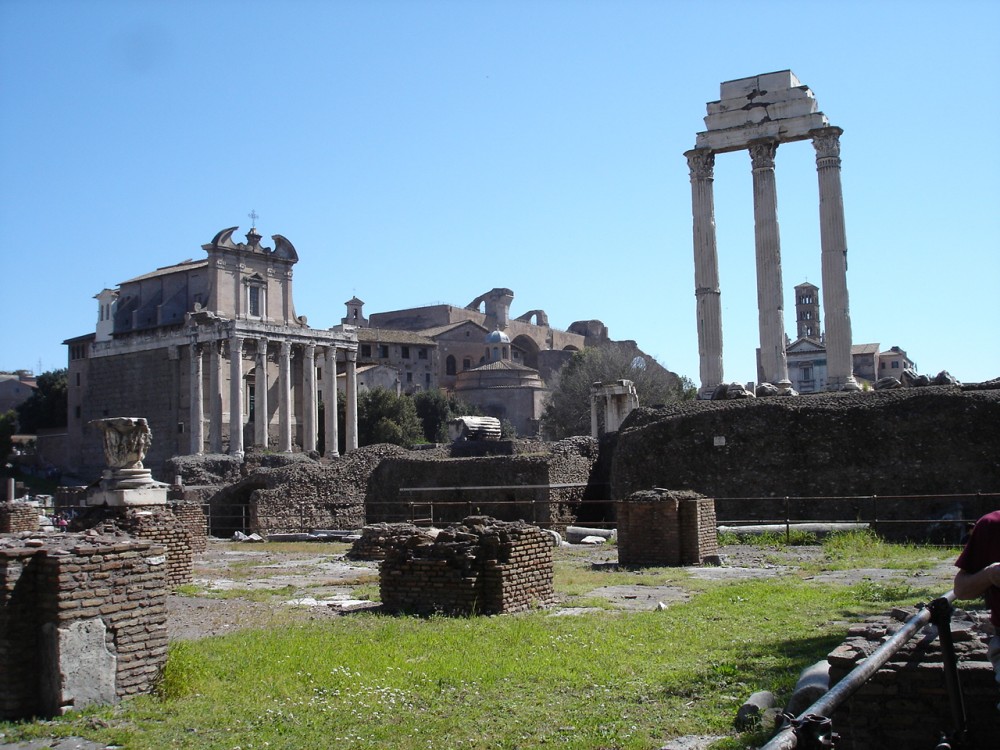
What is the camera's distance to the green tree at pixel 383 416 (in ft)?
192

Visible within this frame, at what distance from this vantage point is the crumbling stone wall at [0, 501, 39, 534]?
816 inches

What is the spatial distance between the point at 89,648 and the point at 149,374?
52613mm

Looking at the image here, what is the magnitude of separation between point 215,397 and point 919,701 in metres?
49.2

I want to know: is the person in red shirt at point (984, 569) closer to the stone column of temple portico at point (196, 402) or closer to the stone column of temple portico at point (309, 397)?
the stone column of temple portico at point (196, 402)

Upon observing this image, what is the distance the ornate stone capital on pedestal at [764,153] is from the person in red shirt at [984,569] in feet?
79.8

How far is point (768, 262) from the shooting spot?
87.9 ft

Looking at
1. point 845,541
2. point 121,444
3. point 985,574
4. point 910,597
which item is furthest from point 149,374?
point 985,574

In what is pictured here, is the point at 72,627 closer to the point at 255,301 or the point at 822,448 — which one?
the point at 822,448

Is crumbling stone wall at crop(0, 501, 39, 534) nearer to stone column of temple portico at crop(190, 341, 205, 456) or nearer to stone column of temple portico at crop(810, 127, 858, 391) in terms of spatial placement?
stone column of temple portico at crop(810, 127, 858, 391)

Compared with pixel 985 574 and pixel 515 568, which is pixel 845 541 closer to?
pixel 515 568

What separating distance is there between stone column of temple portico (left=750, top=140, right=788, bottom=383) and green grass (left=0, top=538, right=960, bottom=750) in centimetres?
1746

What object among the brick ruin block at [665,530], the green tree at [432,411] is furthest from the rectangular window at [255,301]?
the brick ruin block at [665,530]

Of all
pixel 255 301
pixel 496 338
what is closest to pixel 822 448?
pixel 255 301

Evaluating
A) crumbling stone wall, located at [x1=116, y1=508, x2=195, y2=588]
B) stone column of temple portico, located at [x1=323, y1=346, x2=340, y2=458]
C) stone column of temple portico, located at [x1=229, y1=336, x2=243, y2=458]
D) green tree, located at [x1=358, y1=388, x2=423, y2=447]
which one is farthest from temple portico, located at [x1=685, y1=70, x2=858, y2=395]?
green tree, located at [x1=358, y1=388, x2=423, y2=447]
